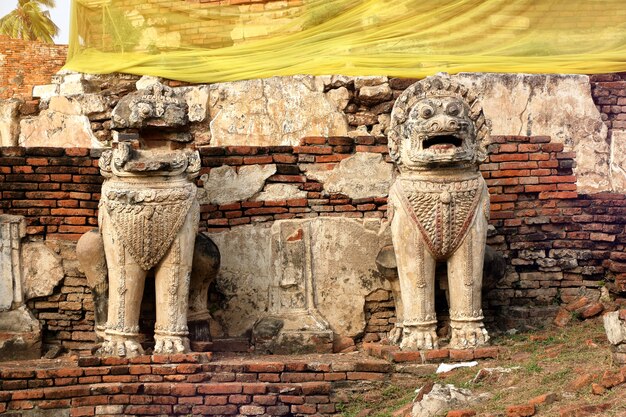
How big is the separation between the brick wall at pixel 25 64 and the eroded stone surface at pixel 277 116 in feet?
16.4

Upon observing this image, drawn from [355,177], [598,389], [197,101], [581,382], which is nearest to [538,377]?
[581,382]

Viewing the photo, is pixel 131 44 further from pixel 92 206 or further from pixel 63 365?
pixel 63 365

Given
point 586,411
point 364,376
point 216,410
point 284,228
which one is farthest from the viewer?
point 284,228

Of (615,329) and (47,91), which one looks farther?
(47,91)

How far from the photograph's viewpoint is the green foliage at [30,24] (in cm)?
2756

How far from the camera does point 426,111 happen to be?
1262cm

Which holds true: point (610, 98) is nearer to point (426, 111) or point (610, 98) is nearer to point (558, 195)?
point (558, 195)

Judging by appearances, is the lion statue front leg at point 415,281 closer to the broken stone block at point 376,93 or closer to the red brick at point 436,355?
the red brick at point 436,355

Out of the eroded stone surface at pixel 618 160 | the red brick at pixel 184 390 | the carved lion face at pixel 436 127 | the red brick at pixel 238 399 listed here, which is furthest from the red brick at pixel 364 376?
the eroded stone surface at pixel 618 160

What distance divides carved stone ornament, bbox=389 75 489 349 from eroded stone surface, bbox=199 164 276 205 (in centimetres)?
135

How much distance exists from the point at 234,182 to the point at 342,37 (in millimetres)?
1971

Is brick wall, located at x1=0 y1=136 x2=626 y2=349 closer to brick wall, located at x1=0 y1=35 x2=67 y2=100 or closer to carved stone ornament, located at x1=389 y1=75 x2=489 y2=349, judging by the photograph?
carved stone ornament, located at x1=389 y1=75 x2=489 y2=349

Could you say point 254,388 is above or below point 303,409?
above

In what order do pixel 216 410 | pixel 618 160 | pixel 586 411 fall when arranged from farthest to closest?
pixel 618 160
pixel 216 410
pixel 586 411
